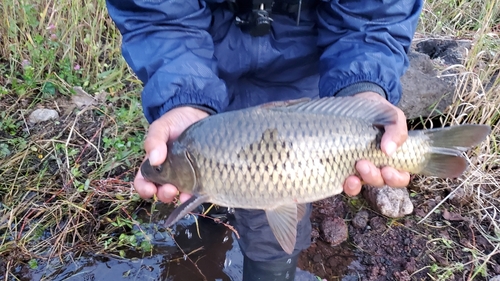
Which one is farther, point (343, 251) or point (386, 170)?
point (343, 251)

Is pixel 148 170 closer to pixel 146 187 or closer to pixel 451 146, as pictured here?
pixel 146 187

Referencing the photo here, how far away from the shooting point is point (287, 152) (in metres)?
1.32

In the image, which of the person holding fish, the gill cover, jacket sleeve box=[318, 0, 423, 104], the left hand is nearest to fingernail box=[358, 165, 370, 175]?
the left hand

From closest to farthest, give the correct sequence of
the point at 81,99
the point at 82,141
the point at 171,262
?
the point at 171,262, the point at 82,141, the point at 81,99

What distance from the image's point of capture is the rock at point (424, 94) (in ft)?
8.43

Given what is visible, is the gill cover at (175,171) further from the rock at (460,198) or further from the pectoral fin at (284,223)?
→ the rock at (460,198)

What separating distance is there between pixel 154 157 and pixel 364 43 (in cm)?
95

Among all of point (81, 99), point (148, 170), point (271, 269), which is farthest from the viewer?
point (81, 99)

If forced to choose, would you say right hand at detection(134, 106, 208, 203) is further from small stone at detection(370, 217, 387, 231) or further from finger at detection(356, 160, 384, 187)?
small stone at detection(370, 217, 387, 231)

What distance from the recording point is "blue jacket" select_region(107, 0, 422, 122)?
1.70 m

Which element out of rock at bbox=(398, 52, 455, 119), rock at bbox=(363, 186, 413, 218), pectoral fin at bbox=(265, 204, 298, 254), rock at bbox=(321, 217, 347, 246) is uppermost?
pectoral fin at bbox=(265, 204, 298, 254)

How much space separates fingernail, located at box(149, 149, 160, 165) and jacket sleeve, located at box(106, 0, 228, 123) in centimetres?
33

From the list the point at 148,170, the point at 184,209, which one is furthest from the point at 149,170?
the point at 184,209

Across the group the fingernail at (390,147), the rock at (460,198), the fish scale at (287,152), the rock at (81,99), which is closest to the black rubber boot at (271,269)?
the fish scale at (287,152)
